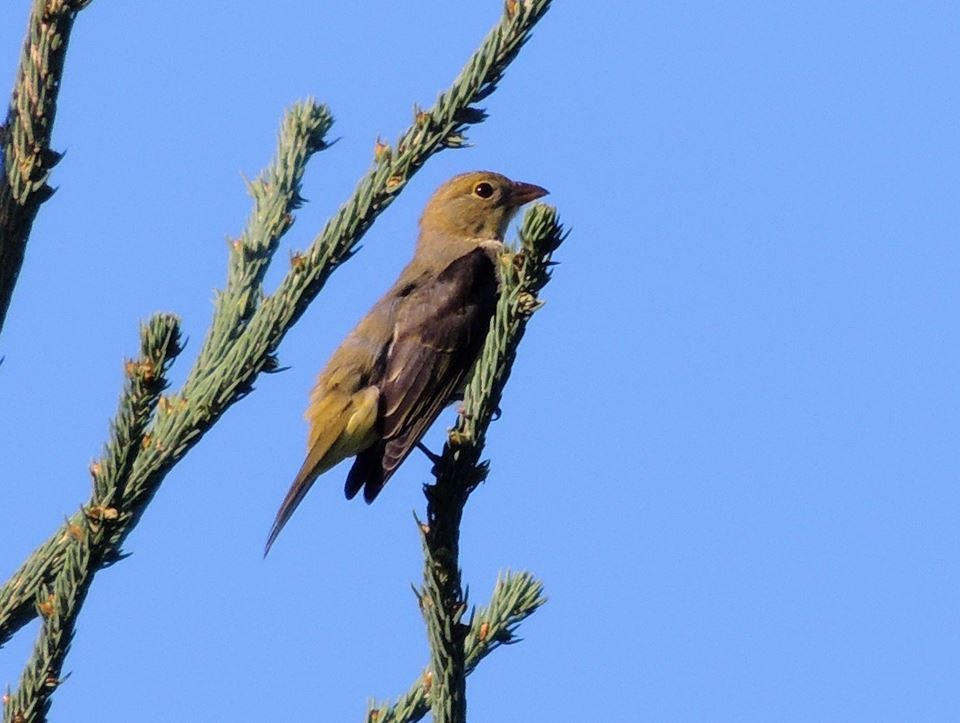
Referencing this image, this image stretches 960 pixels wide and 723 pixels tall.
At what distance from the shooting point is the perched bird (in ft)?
20.6

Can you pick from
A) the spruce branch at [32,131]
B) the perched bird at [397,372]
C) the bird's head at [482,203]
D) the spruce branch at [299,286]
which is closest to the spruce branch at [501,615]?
the spruce branch at [299,286]

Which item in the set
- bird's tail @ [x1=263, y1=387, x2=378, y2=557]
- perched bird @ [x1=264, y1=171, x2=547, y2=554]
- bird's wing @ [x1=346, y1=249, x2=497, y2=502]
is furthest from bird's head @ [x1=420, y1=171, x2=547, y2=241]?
bird's tail @ [x1=263, y1=387, x2=378, y2=557]

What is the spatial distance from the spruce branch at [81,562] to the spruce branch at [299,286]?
272 millimetres

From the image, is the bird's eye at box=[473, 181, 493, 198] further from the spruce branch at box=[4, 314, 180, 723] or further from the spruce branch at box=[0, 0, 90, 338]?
the spruce branch at box=[4, 314, 180, 723]

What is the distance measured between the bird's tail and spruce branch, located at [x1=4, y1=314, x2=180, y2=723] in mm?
→ 3440

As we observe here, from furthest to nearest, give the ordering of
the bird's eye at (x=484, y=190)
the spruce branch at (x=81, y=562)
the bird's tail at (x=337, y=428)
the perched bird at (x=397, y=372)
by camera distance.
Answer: the bird's eye at (x=484, y=190) < the perched bird at (x=397, y=372) < the bird's tail at (x=337, y=428) < the spruce branch at (x=81, y=562)

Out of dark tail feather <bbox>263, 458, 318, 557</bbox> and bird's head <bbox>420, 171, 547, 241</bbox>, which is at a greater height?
bird's head <bbox>420, 171, 547, 241</bbox>

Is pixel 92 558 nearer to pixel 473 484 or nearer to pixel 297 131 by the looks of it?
pixel 473 484

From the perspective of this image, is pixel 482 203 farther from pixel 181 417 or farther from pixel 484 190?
pixel 181 417

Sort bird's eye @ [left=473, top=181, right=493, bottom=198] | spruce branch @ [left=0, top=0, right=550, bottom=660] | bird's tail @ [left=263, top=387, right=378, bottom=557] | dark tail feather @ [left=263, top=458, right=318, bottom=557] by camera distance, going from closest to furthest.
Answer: spruce branch @ [left=0, top=0, right=550, bottom=660] → dark tail feather @ [left=263, top=458, right=318, bottom=557] → bird's tail @ [left=263, top=387, right=378, bottom=557] → bird's eye @ [left=473, top=181, right=493, bottom=198]

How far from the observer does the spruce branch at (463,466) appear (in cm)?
266

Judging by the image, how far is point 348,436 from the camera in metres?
6.26

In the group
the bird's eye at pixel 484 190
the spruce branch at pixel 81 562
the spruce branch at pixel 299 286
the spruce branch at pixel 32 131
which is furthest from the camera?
the bird's eye at pixel 484 190

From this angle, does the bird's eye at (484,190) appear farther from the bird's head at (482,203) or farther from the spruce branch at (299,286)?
the spruce branch at (299,286)
